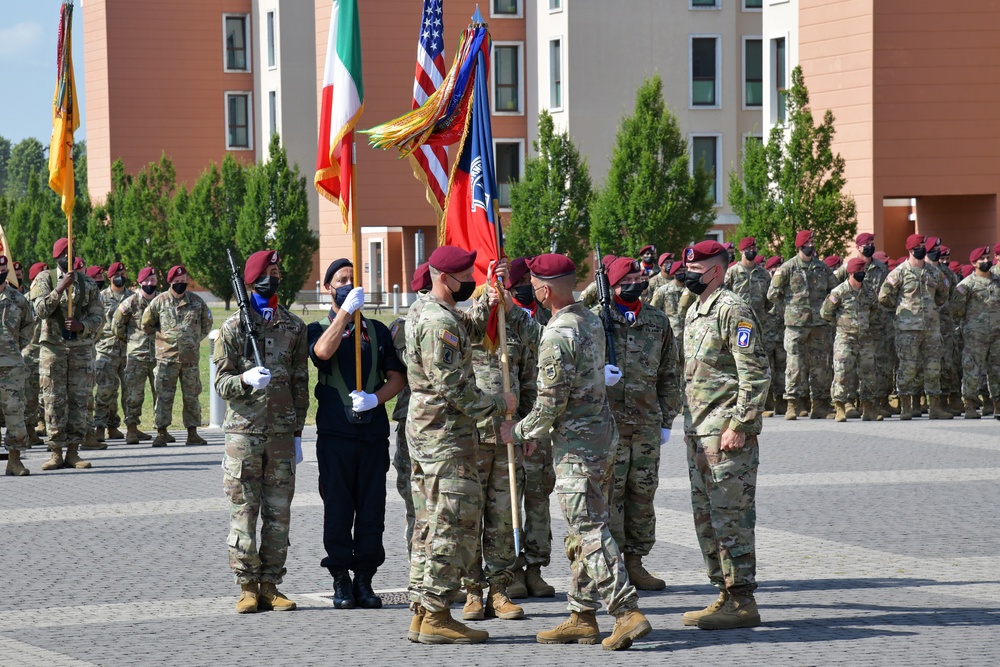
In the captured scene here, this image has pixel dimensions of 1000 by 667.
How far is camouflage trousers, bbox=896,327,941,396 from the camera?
68.2 ft

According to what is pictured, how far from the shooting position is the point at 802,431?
19.6m

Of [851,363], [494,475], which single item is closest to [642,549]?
[494,475]

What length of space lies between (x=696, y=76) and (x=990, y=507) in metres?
41.4

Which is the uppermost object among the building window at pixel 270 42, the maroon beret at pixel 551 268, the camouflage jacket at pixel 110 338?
the building window at pixel 270 42

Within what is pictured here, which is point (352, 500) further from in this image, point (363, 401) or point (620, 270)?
point (620, 270)

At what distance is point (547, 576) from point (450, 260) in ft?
9.70

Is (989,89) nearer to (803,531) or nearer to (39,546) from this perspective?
(803,531)

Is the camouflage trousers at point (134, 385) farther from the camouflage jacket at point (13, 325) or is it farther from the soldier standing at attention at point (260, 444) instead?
the soldier standing at attention at point (260, 444)

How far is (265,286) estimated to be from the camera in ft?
32.7

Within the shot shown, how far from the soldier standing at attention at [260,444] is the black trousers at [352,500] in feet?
0.87

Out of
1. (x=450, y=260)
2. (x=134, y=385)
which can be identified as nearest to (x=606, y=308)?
(x=450, y=260)

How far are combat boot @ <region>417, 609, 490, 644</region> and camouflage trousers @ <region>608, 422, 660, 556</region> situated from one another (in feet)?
5.56

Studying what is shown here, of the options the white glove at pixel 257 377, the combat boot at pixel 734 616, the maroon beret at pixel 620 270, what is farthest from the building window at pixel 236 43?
the combat boot at pixel 734 616

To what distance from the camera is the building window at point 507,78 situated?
56.0 metres
